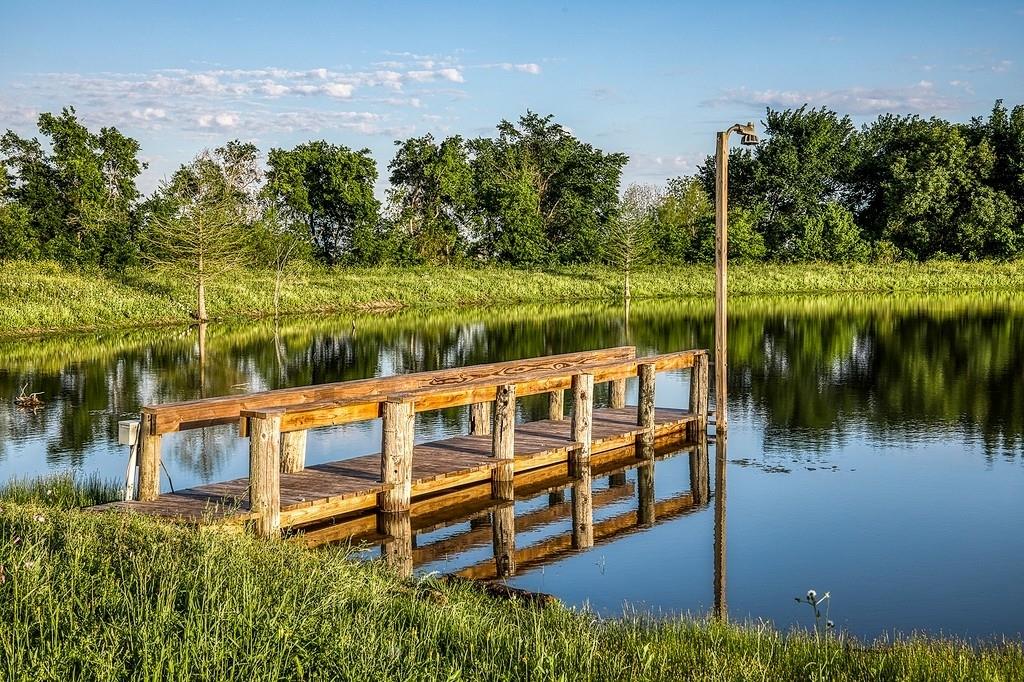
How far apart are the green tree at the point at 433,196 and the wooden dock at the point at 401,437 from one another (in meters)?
50.6

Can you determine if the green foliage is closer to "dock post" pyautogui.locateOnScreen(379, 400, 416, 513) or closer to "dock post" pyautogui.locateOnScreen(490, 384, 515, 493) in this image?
"dock post" pyautogui.locateOnScreen(379, 400, 416, 513)

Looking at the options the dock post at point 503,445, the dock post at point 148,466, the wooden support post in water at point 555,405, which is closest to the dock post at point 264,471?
the dock post at point 148,466

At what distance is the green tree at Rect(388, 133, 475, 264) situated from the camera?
227 feet

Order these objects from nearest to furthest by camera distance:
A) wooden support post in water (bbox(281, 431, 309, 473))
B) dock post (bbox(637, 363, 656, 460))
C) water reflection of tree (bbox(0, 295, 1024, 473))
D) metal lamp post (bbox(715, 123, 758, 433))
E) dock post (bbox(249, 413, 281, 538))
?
dock post (bbox(249, 413, 281, 538)) < wooden support post in water (bbox(281, 431, 309, 473)) < dock post (bbox(637, 363, 656, 460)) < metal lamp post (bbox(715, 123, 758, 433)) < water reflection of tree (bbox(0, 295, 1024, 473))

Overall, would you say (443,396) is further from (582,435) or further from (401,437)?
(582,435)

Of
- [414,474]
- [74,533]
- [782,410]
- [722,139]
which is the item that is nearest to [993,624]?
[414,474]

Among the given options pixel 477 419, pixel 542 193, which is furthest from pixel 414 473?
pixel 542 193

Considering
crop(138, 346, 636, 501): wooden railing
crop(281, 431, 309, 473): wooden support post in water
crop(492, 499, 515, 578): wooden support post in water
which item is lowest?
crop(492, 499, 515, 578): wooden support post in water

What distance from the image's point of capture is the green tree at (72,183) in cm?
5909

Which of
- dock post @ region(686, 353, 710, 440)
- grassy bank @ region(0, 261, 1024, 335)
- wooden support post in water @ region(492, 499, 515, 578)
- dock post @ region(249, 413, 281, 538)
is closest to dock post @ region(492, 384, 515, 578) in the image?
wooden support post in water @ region(492, 499, 515, 578)

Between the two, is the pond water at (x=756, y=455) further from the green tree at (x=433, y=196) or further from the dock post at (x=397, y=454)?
the green tree at (x=433, y=196)

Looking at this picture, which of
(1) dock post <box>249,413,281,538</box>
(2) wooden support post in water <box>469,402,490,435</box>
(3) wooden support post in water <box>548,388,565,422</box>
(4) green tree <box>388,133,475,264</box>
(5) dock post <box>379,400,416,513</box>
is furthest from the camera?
(4) green tree <box>388,133,475,264</box>

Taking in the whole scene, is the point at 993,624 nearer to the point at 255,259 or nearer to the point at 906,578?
the point at 906,578

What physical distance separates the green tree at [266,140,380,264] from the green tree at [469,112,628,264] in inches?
337
